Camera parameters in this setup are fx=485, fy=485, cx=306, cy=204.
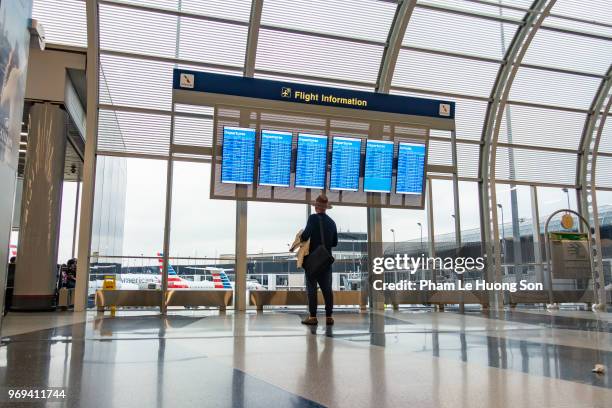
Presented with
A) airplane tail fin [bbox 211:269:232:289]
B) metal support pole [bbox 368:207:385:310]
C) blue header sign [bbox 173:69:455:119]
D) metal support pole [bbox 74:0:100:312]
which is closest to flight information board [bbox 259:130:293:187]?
blue header sign [bbox 173:69:455:119]

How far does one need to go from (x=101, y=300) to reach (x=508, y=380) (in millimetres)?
8528

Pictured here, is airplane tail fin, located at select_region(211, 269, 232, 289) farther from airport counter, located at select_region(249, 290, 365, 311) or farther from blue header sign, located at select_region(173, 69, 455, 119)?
blue header sign, located at select_region(173, 69, 455, 119)

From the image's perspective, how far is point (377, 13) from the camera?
10516mm

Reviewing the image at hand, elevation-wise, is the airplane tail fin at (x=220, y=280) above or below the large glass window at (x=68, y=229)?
below

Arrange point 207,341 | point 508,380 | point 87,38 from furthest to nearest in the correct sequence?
point 87,38, point 207,341, point 508,380

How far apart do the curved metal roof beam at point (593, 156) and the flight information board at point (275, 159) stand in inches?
357

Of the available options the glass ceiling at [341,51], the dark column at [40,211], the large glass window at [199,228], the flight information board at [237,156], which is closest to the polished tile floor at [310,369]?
the flight information board at [237,156]

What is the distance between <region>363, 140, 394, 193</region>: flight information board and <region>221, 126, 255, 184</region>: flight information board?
2.29 m

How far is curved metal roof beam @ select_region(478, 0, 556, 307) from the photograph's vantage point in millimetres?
11188

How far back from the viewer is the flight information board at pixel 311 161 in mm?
9109

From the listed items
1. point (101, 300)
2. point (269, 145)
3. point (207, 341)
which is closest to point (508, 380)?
point (207, 341)

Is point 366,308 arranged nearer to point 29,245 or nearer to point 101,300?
point 101,300

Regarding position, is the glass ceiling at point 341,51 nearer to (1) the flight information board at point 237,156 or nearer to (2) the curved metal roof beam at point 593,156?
(2) the curved metal roof beam at point 593,156

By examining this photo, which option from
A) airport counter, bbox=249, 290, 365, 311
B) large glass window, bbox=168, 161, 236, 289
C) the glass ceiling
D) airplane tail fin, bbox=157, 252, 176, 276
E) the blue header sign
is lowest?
airport counter, bbox=249, 290, 365, 311
